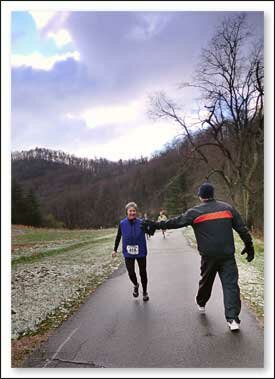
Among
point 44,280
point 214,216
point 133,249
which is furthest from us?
point 133,249

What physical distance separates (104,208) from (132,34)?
1939mm

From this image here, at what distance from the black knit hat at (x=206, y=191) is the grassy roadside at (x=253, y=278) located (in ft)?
1.81

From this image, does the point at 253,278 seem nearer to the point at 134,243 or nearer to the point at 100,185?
the point at 134,243

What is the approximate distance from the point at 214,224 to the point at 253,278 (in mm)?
856

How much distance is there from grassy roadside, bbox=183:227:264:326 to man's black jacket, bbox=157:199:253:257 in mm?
264

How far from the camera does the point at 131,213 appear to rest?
4.82 m

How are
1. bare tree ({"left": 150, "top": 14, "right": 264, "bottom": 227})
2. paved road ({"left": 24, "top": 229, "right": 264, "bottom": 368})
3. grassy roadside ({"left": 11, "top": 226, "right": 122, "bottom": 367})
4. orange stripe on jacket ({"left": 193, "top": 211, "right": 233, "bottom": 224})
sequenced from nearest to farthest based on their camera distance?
paved road ({"left": 24, "top": 229, "right": 264, "bottom": 368}) → grassy roadside ({"left": 11, "top": 226, "right": 122, "bottom": 367}) → orange stripe on jacket ({"left": 193, "top": 211, "right": 233, "bottom": 224}) → bare tree ({"left": 150, "top": 14, "right": 264, "bottom": 227})


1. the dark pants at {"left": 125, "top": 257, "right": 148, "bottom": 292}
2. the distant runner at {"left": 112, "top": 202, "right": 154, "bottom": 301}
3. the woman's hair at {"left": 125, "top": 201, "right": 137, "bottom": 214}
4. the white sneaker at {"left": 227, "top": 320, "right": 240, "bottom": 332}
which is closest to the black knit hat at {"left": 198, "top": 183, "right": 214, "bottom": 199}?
the woman's hair at {"left": 125, "top": 201, "right": 137, "bottom": 214}

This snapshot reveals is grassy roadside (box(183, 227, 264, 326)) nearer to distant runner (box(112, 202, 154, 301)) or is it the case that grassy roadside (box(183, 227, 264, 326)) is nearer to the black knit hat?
the black knit hat

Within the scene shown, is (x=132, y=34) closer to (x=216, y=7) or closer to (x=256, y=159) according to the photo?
(x=216, y=7)

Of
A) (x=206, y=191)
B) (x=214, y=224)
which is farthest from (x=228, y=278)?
(x=206, y=191)

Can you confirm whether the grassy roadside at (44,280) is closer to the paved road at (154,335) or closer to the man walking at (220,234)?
the paved road at (154,335)

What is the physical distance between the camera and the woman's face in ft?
15.6

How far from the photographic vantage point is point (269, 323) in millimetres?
3980
